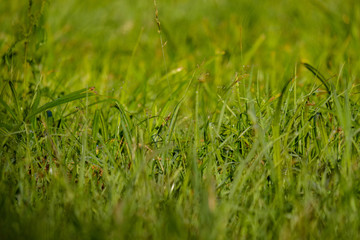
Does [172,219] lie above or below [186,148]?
below

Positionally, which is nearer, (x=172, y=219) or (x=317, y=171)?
(x=172, y=219)

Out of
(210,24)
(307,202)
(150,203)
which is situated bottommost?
(307,202)

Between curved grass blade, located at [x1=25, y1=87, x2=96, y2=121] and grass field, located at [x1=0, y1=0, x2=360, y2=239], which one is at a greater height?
curved grass blade, located at [x1=25, y1=87, x2=96, y2=121]

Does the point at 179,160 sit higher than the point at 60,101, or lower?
lower

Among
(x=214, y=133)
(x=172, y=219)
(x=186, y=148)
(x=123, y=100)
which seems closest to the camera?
(x=172, y=219)

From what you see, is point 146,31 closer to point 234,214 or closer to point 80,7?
point 80,7

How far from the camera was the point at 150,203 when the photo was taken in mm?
1316

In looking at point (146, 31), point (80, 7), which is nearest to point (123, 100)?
point (146, 31)

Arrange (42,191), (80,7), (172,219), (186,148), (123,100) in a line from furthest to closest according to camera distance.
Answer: (80,7) < (123,100) < (186,148) < (42,191) < (172,219)

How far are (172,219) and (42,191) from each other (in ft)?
1.89

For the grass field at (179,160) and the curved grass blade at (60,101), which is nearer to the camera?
→ the grass field at (179,160)

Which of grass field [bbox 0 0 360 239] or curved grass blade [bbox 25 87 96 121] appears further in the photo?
curved grass blade [bbox 25 87 96 121]

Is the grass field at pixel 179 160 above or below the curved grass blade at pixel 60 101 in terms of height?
below

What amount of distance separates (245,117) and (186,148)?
1.08ft
